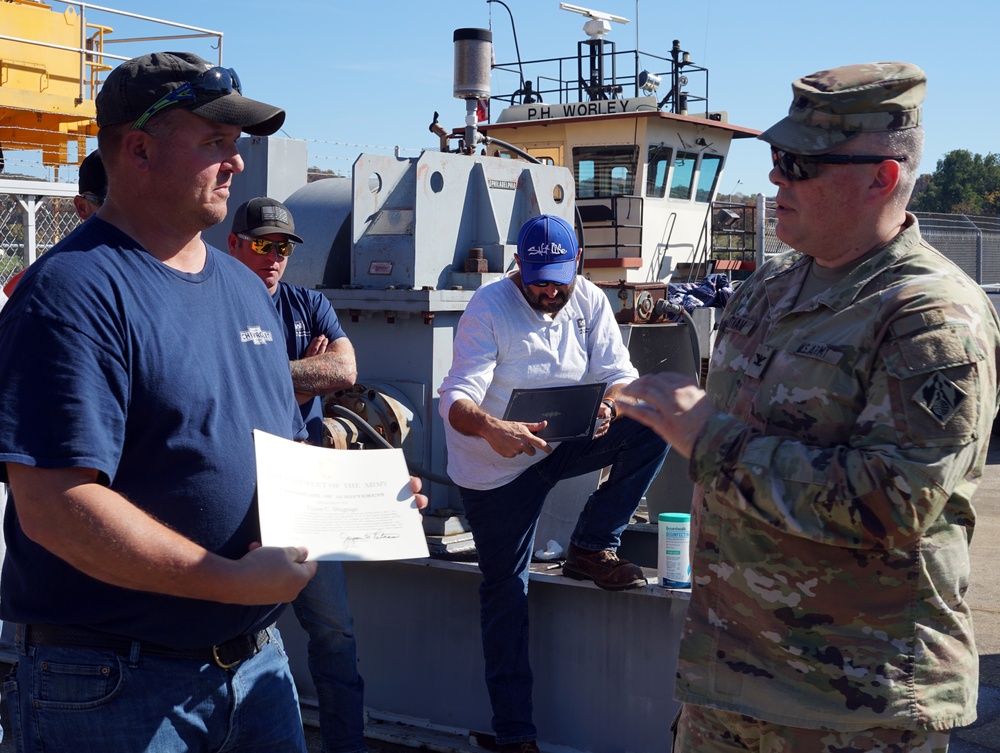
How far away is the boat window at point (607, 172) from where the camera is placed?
599 inches

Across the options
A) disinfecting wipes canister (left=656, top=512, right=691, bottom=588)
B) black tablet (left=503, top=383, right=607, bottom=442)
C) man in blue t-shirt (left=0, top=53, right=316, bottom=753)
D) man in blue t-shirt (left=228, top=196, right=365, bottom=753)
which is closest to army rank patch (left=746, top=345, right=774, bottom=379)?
man in blue t-shirt (left=0, top=53, right=316, bottom=753)

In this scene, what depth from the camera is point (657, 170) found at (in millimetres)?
15523

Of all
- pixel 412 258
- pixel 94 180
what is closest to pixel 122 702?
pixel 94 180

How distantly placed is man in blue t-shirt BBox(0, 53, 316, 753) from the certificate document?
5 cm

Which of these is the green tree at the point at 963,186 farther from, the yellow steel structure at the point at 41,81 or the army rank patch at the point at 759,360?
the army rank patch at the point at 759,360

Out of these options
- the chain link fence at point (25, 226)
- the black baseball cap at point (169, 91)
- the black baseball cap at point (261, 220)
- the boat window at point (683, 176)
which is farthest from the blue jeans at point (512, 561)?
the boat window at point (683, 176)

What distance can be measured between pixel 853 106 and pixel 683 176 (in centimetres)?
1418

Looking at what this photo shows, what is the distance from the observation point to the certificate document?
1.97m

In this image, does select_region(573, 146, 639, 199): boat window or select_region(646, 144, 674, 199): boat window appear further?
select_region(646, 144, 674, 199): boat window

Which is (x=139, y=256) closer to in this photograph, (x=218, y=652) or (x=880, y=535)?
(x=218, y=652)

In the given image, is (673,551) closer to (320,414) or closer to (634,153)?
(320,414)

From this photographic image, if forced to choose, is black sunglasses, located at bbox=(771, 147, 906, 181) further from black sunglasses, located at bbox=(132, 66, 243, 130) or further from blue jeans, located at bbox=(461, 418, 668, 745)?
blue jeans, located at bbox=(461, 418, 668, 745)

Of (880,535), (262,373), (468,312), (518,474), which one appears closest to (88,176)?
(468,312)

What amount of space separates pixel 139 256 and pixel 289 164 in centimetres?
322
